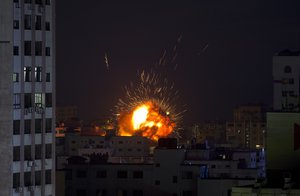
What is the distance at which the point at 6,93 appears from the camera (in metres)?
58.9

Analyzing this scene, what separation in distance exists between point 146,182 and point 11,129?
29.2 metres

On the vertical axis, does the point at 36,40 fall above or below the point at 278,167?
above

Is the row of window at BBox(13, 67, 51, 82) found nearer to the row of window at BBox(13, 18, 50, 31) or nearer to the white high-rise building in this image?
the row of window at BBox(13, 18, 50, 31)

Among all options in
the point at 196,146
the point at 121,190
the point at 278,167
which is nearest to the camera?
the point at 278,167

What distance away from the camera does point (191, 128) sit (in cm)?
19275

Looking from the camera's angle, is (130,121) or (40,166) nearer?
(40,166)

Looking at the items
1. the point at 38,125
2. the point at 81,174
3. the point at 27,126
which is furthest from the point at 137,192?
the point at 27,126

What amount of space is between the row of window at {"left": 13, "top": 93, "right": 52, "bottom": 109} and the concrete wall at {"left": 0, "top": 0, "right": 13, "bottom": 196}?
15.2 inches

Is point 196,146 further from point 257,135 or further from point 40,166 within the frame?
point 257,135

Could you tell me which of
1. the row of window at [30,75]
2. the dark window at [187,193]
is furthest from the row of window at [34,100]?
the dark window at [187,193]

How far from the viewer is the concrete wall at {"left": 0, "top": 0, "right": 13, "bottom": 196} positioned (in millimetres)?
58344

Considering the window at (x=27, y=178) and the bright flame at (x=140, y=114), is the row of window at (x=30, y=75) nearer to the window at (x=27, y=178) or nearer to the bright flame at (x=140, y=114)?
the window at (x=27, y=178)

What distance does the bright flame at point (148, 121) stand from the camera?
132125mm

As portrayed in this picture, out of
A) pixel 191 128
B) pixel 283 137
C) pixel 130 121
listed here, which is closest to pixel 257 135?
pixel 191 128
